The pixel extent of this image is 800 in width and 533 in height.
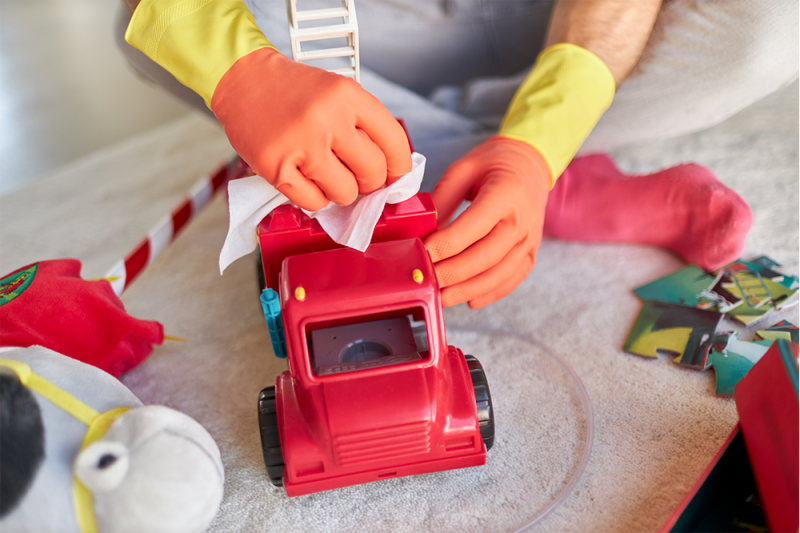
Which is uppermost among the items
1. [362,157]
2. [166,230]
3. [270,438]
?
[362,157]

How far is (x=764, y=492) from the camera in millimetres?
534

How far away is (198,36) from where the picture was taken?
68 cm

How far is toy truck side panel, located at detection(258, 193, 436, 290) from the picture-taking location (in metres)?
0.64

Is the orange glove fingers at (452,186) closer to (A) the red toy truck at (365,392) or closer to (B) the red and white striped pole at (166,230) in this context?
(A) the red toy truck at (365,392)

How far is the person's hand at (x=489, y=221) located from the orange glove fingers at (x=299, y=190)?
127 mm

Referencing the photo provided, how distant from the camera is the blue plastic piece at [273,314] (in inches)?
24.8

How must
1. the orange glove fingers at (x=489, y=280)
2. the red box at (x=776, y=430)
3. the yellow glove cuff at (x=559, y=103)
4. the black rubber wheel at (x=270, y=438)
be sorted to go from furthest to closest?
the yellow glove cuff at (x=559, y=103) → the orange glove fingers at (x=489, y=280) → the black rubber wheel at (x=270, y=438) → the red box at (x=776, y=430)

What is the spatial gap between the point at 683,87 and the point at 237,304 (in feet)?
2.57

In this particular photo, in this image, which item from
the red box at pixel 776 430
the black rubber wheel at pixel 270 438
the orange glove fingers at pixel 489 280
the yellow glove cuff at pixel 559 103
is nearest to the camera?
the red box at pixel 776 430

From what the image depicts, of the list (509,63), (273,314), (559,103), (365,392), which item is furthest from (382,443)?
(509,63)

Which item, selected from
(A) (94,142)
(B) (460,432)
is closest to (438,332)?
(B) (460,432)

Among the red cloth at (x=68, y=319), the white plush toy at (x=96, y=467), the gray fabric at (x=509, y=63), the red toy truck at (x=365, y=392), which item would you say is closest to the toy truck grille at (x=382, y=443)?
the red toy truck at (x=365, y=392)

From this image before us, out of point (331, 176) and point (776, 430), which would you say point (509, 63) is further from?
A: point (776, 430)

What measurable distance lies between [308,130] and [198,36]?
0.20 m
